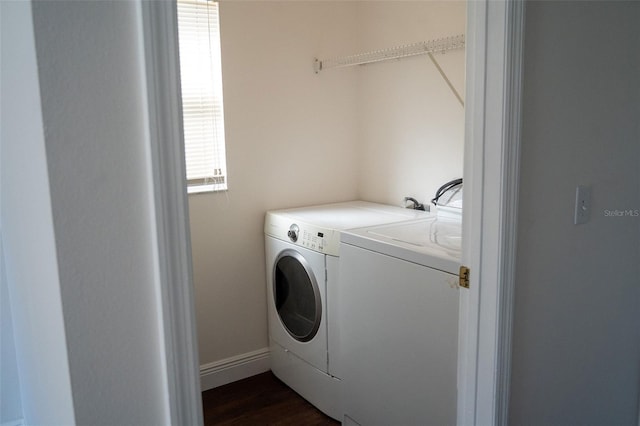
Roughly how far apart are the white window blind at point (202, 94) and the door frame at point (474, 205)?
63.9 inches

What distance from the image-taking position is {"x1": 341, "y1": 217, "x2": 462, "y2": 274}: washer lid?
71.9 inches

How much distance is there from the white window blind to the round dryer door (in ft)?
1.74

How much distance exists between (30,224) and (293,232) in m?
1.67

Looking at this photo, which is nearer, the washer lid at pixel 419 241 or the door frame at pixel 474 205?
the door frame at pixel 474 205

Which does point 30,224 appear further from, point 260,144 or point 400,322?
point 260,144

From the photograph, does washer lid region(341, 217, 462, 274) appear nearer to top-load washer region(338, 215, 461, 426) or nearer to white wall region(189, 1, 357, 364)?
top-load washer region(338, 215, 461, 426)

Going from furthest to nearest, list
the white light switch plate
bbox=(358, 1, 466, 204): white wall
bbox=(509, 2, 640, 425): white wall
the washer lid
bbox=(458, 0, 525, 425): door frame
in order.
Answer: bbox=(358, 1, 466, 204): white wall, the washer lid, the white light switch plate, bbox=(509, 2, 640, 425): white wall, bbox=(458, 0, 525, 425): door frame

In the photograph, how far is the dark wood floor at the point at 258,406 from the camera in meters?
2.60

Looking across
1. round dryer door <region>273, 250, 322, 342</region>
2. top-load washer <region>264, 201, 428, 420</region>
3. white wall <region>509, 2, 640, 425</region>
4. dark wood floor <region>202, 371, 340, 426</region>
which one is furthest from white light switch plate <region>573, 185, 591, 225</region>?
dark wood floor <region>202, 371, 340, 426</region>

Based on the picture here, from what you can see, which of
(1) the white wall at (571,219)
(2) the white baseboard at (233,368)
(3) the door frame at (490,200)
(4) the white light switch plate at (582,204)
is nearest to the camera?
(3) the door frame at (490,200)

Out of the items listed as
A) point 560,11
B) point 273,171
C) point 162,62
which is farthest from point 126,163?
point 273,171

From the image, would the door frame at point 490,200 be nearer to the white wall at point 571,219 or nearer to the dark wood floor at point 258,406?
the white wall at point 571,219

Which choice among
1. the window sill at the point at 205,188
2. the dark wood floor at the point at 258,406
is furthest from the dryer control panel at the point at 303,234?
the dark wood floor at the point at 258,406

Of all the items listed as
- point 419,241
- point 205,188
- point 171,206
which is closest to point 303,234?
point 205,188
